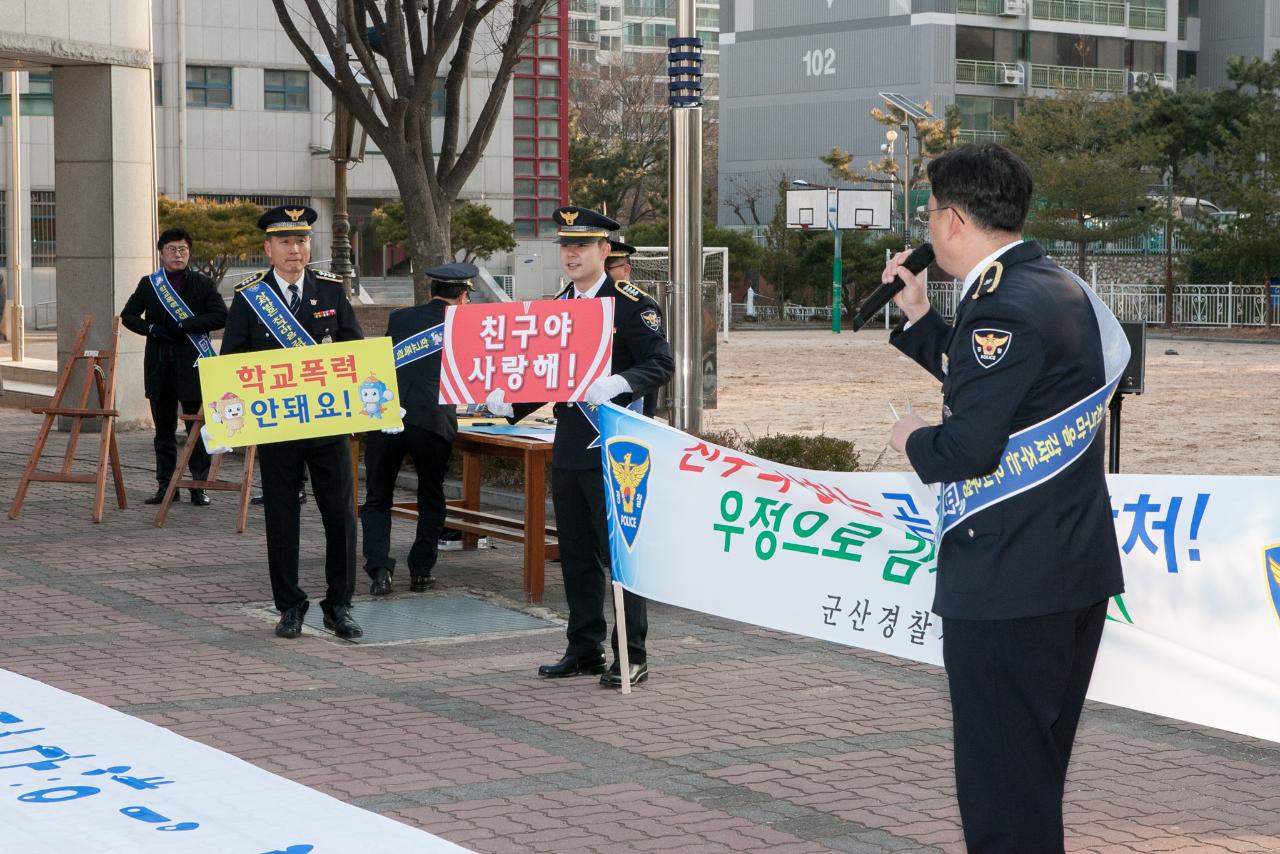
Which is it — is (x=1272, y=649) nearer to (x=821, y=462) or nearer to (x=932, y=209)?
(x=932, y=209)

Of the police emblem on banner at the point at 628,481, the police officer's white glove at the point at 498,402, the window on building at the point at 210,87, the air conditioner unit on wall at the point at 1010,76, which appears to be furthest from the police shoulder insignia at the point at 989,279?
the air conditioner unit on wall at the point at 1010,76

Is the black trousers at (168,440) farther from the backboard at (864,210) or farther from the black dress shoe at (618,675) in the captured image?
the backboard at (864,210)

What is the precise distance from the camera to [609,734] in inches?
269

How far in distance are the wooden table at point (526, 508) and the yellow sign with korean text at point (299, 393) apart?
926mm

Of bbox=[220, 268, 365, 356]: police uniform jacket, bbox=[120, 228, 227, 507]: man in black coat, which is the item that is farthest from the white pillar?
bbox=[220, 268, 365, 356]: police uniform jacket

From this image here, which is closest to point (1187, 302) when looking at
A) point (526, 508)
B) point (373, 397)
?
point (526, 508)

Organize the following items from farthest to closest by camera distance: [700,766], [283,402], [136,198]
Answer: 1. [136,198]
2. [283,402]
3. [700,766]

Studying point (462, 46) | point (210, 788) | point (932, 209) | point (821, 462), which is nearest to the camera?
point (932, 209)

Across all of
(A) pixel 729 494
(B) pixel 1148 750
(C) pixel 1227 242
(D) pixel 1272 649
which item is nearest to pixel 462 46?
(A) pixel 729 494

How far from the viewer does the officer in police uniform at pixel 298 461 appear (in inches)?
334

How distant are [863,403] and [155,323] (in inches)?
488

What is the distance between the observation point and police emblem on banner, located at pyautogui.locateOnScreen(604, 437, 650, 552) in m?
7.35

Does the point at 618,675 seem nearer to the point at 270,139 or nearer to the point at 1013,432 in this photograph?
the point at 1013,432

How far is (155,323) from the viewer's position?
1361cm
